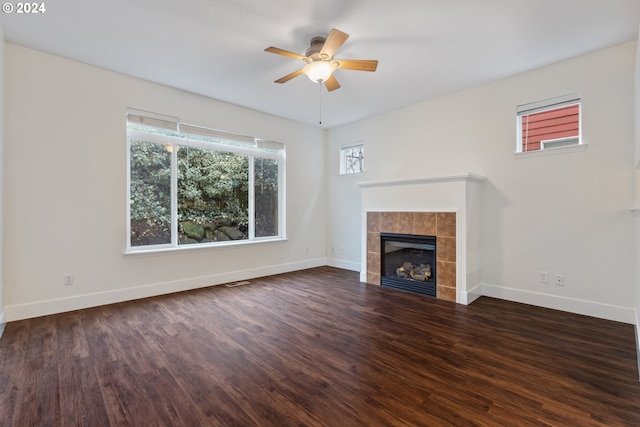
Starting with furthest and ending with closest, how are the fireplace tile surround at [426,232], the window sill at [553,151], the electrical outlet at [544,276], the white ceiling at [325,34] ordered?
the fireplace tile surround at [426,232] < the electrical outlet at [544,276] < the window sill at [553,151] < the white ceiling at [325,34]

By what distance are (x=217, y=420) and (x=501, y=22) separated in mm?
3733

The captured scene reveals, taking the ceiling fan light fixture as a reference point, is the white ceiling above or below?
above

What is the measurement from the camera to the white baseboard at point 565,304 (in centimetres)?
293

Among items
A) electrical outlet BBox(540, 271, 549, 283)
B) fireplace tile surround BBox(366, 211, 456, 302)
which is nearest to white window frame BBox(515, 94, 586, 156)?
fireplace tile surround BBox(366, 211, 456, 302)

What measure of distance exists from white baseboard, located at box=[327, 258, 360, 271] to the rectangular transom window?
124 inches

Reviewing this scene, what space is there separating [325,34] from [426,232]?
2717 millimetres

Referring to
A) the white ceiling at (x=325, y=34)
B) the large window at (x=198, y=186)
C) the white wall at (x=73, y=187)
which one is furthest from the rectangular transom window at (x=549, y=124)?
the white wall at (x=73, y=187)

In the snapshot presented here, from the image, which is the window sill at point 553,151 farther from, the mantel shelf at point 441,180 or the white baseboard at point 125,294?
the white baseboard at point 125,294

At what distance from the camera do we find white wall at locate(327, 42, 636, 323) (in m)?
2.95

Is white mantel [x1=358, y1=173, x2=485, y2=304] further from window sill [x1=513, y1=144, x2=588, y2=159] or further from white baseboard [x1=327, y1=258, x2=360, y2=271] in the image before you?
white baseboard [x1=327, y1=258, x2=360, y2=271]

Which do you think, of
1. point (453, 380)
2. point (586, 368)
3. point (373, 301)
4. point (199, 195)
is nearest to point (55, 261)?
point (199, 195)

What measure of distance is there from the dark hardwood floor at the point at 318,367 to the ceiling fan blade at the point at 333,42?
2.56 metres

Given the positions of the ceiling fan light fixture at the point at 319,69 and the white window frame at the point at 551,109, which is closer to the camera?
the ceiling fan light fixture at the point at 319,69

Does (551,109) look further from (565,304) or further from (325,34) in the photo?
(325,34)
